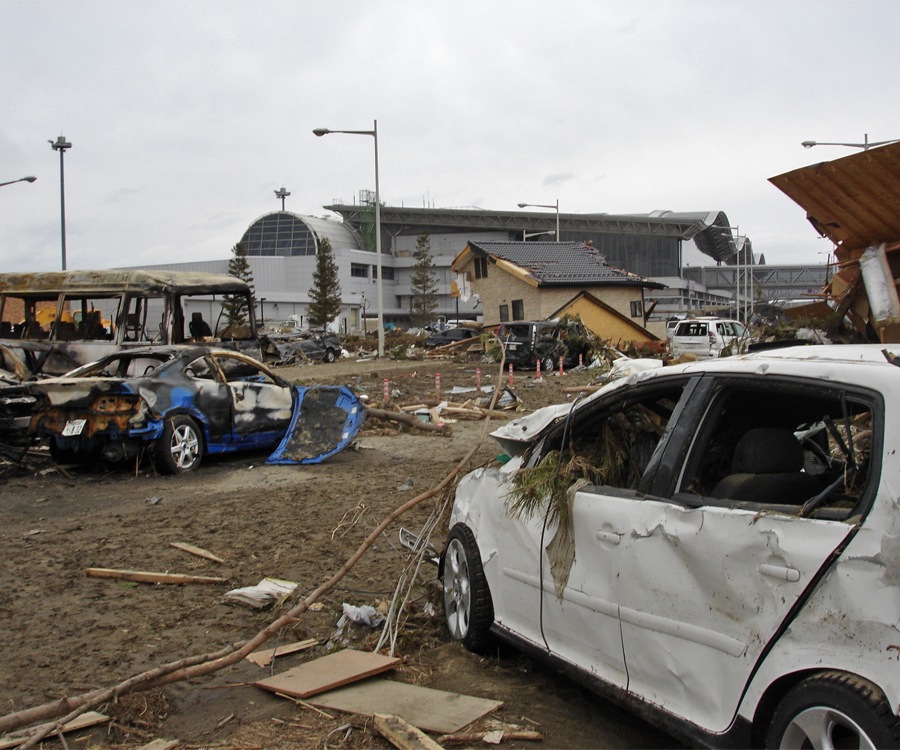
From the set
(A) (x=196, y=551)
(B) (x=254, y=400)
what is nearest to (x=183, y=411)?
(B) (x=254, y=400)

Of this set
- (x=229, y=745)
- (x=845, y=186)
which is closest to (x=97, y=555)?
(x=229, y=745)

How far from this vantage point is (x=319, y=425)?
12.1m

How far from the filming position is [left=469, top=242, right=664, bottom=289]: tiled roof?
142 feet

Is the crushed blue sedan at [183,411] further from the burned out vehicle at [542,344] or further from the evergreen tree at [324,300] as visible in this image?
the evergreen tree at [324,300]

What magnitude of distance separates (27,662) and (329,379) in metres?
20.8

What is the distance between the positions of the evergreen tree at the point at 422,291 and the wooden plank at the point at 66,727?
88.7 meters

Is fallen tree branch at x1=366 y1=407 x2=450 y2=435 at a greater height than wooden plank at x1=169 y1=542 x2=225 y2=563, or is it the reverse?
fallen tree branch at x1=366 y1=407 x2=450 y2=435

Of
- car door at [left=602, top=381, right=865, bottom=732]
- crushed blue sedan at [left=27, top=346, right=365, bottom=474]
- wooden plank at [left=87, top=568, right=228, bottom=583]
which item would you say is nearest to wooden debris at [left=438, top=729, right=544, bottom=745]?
car door at [left=602, top=381, right=865, bottom=732]

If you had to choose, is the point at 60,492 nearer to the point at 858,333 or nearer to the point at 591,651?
the point at 591,651

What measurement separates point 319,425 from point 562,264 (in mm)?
34829

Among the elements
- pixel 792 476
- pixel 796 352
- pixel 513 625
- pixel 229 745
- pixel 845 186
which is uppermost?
pixel 845 186

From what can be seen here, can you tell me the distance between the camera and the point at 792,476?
3564mm

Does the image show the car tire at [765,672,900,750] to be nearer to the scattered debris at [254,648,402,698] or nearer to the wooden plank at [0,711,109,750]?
the scattered debris at [254,648,402,698]

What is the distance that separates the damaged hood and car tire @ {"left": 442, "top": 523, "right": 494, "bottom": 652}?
20.0ft
